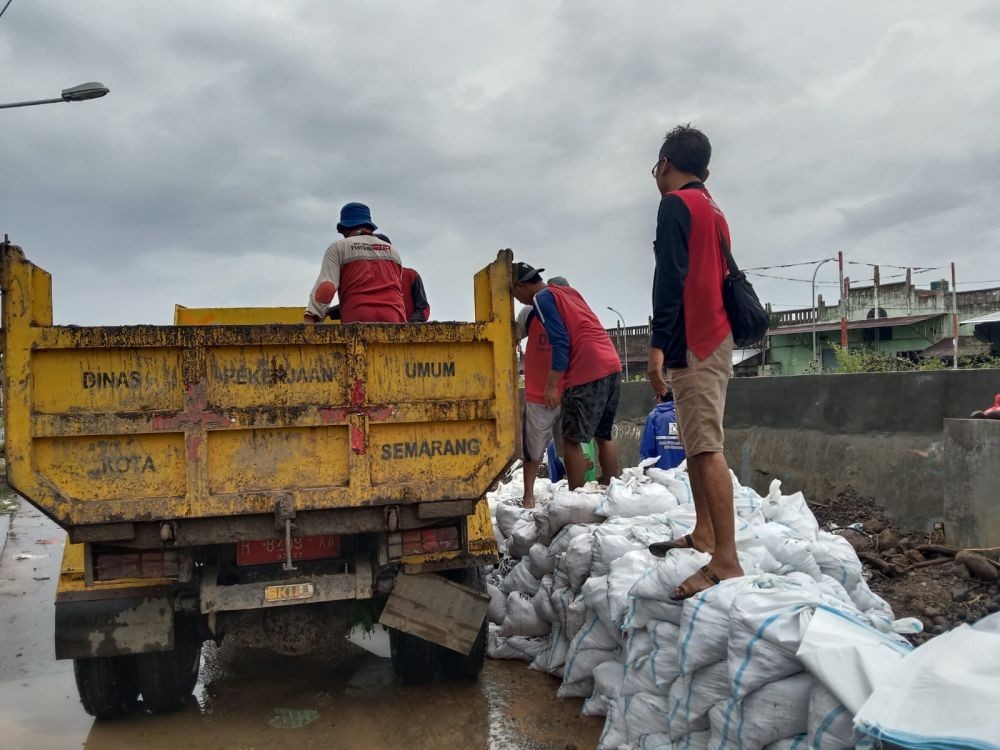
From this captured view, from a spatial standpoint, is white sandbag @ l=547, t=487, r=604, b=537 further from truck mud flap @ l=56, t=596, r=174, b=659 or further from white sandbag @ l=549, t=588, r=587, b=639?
truck mud flap @ l=56, t=596, r=174, b=659

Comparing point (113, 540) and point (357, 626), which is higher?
point (113, 540)

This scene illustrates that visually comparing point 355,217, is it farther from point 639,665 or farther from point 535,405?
point 639,665

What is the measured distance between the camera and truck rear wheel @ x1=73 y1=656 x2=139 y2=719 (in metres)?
3.73

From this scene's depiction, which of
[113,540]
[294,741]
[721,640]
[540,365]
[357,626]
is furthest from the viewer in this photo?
[540,365]

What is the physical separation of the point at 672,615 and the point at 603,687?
65cm

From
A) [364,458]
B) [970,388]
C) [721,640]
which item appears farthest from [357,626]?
[970,388]

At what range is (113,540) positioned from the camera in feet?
11.0

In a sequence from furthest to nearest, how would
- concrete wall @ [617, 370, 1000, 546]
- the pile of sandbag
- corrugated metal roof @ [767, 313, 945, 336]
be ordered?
corrugated metal roof @ [767, 313, 945, 336] < concrete wall @ [617, 370, 1000, 546] < the pile of sandbag

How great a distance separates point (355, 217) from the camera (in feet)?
15.8

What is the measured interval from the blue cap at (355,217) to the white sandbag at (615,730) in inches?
112

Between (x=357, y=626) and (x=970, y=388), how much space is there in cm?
397

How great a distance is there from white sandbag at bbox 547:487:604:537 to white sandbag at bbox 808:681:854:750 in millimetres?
2382

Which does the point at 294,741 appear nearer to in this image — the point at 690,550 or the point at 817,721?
the point at 690,550

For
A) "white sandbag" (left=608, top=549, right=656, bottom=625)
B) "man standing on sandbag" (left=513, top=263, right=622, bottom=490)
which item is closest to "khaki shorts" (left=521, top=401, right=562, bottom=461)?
"man standing on sandbag" (left=513, top=263, right=622, bottom=490)
